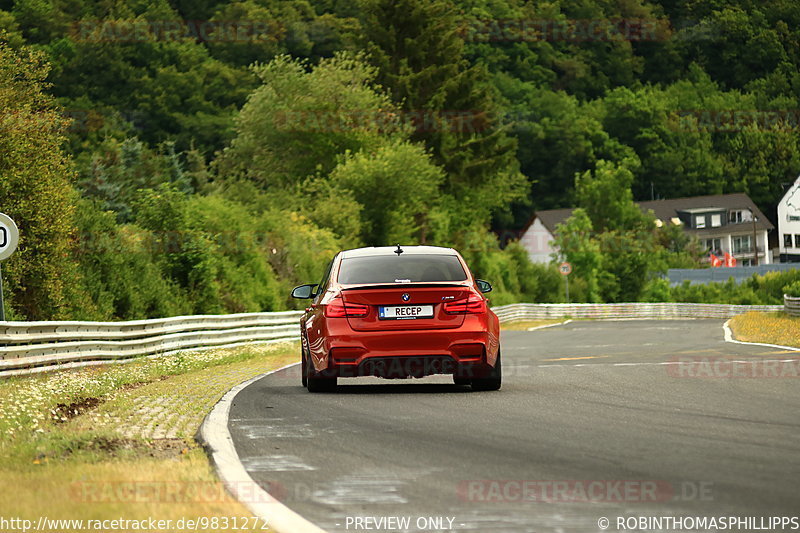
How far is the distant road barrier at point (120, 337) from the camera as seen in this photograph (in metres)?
18.6

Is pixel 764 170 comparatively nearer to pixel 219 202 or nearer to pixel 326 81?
pixel 326 81

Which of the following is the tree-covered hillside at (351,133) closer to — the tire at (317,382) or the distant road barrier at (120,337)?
the distant road barrier at (120,337)

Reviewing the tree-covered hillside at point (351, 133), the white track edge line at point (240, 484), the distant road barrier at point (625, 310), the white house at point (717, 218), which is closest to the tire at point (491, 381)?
the white track edge line at point (240, 484)

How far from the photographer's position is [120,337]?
941 inches

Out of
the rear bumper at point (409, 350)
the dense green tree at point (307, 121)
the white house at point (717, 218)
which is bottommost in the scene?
the rear bumper at point (409, 350)

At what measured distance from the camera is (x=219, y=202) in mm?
43031

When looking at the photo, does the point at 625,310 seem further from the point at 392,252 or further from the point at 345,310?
the point at 345,310

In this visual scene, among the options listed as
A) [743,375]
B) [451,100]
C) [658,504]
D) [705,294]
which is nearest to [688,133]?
[705,294]

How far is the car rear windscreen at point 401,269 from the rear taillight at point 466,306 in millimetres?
384

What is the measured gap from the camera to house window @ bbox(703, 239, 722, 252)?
147750 mm

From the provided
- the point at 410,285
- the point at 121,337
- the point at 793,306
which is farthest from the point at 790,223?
the point at 410,285

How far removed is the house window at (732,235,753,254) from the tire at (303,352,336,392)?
462 ft

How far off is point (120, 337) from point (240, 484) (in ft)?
56.6

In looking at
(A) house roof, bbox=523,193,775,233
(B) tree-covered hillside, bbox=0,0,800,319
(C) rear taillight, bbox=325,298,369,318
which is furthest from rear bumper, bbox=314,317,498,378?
(A) house roof, bbox=523,193,775,233
